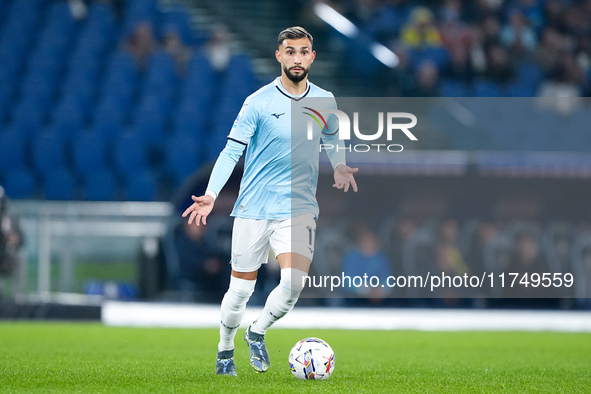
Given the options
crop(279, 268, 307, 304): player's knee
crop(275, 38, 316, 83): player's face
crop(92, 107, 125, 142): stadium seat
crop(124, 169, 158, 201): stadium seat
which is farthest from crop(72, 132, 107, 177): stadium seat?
crop(279, 268, 307, 304): player's knee

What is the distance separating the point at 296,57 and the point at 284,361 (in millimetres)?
2847

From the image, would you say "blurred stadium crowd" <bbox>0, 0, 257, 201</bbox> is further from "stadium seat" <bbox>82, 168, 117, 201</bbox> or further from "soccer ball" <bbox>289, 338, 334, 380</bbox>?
"soccer ball" <bbox>289, 338, 334, 380</bbox>

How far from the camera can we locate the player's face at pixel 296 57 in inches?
Result: 265

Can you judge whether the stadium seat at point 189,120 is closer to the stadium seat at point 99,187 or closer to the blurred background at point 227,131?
the blurred background at point 227,131

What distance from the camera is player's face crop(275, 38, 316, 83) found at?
6.73 m

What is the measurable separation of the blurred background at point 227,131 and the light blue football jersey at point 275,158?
6.83m

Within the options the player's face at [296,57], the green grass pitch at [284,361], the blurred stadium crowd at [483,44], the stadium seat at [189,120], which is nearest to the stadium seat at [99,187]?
the stadium seat at [189,120]

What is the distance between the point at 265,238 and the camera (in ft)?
22.3

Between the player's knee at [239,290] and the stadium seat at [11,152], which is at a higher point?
the stadium seat at [11,152]

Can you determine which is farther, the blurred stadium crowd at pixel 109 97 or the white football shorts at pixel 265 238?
the blurred stadium crowd at pixel 109 97

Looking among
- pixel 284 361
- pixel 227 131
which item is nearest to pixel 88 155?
pixel 227 131

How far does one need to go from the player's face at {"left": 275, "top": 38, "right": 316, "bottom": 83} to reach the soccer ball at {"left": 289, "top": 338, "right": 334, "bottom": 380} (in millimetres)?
1860

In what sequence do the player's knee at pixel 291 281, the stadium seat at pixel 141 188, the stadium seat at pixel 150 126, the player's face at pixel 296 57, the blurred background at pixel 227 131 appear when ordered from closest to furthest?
the player's knee at pixel 291 281
the player's face at pixel 296 57
the blurred background at pixel 227 131
the stadium seat at pixel 141 188
the stadium seat at pixel 150 126

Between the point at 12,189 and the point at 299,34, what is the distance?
10.8 metres
